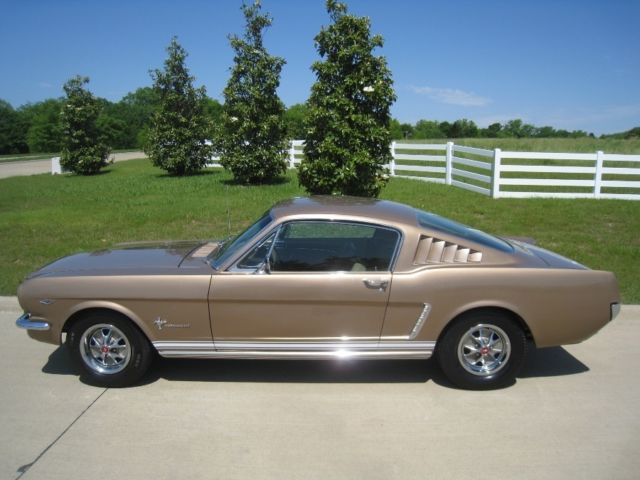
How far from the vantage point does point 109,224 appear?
10.8 metres

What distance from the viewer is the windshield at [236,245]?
4258mm

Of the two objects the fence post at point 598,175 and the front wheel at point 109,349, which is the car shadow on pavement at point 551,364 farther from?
the fence post at point 598,175

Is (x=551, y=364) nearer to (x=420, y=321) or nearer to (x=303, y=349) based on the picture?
(x=420, y=321)

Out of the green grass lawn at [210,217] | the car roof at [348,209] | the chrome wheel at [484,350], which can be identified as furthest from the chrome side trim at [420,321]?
the green grass lawn at [210,217]

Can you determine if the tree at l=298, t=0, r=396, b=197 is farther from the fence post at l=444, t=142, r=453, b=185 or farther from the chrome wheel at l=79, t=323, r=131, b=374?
the fence post at l=444, t=142, r=453, b=185

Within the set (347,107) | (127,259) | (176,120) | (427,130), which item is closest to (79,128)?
(176,120)

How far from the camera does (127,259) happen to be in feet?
15.1

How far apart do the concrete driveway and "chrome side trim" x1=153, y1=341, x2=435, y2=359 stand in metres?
0.31

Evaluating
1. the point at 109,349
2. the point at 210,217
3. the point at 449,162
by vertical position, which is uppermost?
the point at 449,162

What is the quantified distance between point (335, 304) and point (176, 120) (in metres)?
17.9

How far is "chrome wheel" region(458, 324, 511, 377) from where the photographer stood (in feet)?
13.8

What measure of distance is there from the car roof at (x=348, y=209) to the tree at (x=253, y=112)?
1240 cm

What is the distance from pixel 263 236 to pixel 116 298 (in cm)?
121

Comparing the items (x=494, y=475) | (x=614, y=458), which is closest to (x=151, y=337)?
(x=494, y=475)
